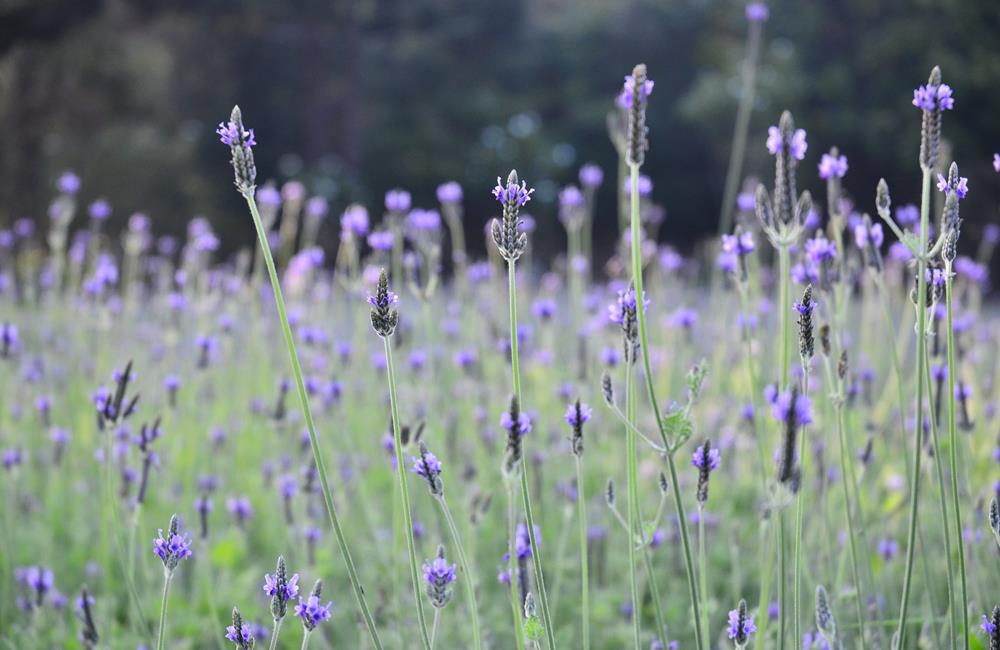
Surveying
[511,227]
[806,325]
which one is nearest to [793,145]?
[806,325]

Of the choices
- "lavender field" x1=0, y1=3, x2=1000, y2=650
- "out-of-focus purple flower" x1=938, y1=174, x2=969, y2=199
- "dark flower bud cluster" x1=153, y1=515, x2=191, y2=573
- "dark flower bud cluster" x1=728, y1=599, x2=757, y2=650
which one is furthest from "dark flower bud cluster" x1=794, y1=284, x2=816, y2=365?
"dark flower bud cluster" x1=153, y1=515, x2=191, y2=573

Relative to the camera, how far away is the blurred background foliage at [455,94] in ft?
42.7

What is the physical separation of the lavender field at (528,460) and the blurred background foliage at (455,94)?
8.85 meters

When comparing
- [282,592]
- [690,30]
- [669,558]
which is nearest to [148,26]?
[690,30]

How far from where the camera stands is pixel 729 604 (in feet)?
9.28

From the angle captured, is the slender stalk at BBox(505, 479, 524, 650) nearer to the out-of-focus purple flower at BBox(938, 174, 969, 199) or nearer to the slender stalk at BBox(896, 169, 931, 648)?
the slender stalk at BBox(896, 169, 931, 648)

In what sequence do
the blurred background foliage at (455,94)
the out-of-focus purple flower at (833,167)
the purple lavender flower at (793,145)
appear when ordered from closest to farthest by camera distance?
the purple lavender flower at (793,145) < the out-of-focus purple flower at (833,167) < the blurred background foliage at (455,94)

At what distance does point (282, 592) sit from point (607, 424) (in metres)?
2.38

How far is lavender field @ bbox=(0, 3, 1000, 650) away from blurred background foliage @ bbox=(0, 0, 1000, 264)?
885 cm

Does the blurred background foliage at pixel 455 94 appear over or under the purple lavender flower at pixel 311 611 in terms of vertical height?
over

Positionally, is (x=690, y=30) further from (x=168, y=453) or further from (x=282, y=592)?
(x=282, y=592)

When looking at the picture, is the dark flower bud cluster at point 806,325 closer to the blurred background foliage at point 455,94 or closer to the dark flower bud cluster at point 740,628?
the dark flower bud cluster at point 740,628

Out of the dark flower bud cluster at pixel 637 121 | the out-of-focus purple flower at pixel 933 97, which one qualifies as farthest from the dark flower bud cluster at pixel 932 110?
the dark flower bud cluster at pixel 637 121

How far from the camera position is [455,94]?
17578 millimetres
